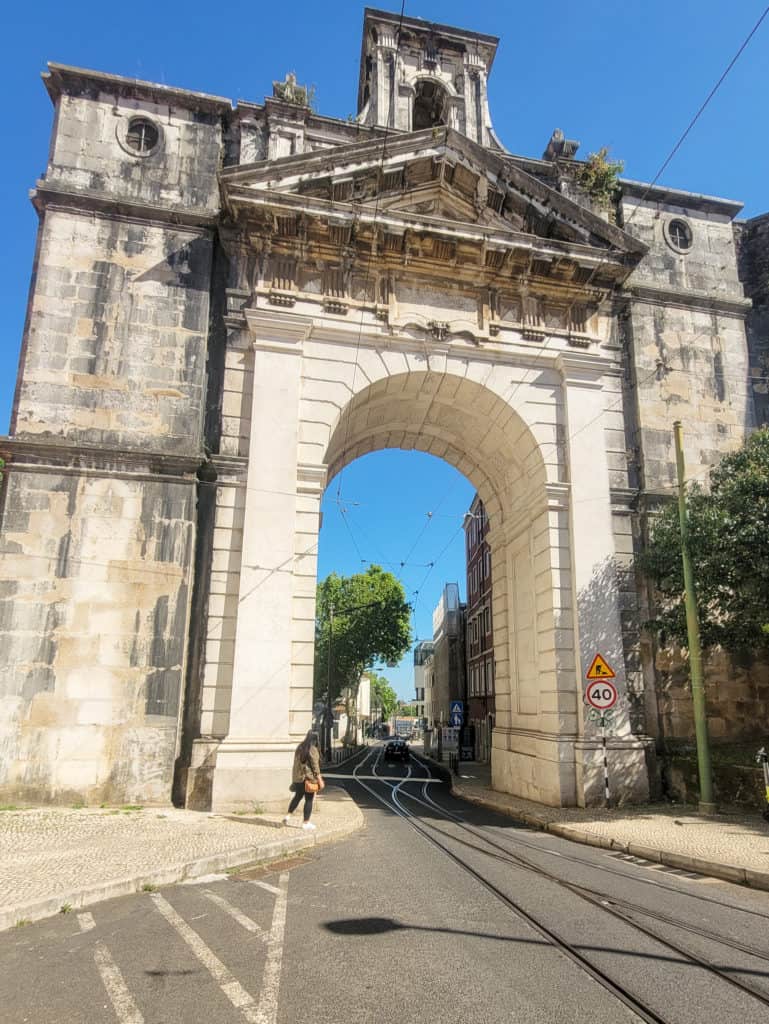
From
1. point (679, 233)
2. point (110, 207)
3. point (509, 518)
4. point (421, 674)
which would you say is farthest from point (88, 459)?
point (421, 674)

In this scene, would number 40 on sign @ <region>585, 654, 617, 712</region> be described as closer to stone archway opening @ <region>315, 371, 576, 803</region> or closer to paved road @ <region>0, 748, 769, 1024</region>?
stone archway opening @ <region>315, 371, 576, 803</region>

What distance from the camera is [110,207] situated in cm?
1441

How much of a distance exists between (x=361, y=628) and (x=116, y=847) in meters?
40.4

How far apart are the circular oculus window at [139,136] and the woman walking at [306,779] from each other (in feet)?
44.4

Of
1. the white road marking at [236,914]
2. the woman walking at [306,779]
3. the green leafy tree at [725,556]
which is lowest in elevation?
the white road marking at [236,914]

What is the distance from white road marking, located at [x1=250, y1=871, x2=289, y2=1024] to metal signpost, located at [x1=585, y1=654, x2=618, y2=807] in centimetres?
778

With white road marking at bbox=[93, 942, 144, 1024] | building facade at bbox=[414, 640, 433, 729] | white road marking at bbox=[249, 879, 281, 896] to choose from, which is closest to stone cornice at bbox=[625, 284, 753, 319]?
white road marking at bbox=[249, 879, 281, 896]

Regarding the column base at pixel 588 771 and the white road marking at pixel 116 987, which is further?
the column base at pixel 588 771

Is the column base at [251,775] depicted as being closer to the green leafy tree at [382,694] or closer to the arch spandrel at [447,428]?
the arch spandrel at [447,428]

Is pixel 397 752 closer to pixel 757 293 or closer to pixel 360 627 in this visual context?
pixel 360 627

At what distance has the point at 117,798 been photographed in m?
11.6

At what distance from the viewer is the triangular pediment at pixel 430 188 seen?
14.1 metres

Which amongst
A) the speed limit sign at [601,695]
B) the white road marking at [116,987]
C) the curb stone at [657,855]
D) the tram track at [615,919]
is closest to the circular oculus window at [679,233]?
the speed limit sign at [601,695]

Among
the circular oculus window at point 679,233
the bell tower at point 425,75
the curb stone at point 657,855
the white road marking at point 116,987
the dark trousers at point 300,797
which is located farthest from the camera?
the bell tower at point 425,75
